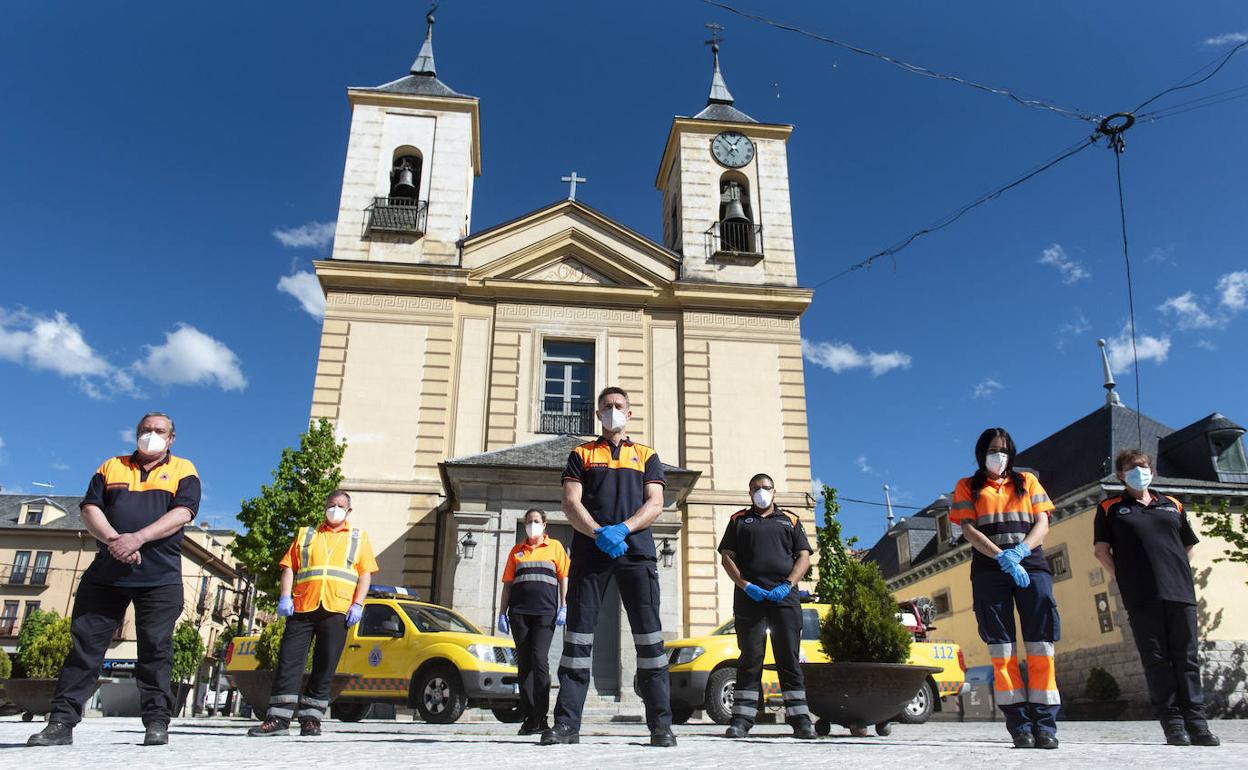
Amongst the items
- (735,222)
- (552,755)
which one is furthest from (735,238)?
(552,755)

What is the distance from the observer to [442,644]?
403 inches

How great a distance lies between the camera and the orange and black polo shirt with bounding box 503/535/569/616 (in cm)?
699

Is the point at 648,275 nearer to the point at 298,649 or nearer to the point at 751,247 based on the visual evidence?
the point at 751,247

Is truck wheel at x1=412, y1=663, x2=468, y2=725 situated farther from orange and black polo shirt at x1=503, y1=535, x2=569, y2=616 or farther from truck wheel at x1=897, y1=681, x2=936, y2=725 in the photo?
truck wheel at x1=897, y1=681, x2=936, y2=725

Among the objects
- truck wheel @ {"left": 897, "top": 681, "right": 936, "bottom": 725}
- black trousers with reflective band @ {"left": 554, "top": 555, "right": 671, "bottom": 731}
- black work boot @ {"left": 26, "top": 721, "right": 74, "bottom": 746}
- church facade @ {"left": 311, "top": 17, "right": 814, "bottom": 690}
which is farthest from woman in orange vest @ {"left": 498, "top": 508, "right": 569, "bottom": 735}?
church facade @ {"left": 311, "top": 17, "right": 814, "bottom": 690}

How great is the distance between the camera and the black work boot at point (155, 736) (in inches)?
192

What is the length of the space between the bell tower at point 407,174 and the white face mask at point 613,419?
50.4 feet

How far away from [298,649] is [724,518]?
1279 cm

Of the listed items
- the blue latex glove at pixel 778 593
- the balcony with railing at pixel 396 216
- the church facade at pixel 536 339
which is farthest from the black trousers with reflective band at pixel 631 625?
the balcony with railing at pixel 396 216

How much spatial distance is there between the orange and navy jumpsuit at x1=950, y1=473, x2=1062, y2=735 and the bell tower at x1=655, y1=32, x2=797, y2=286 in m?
15.3

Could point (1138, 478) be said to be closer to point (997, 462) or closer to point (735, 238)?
point (997, 462)

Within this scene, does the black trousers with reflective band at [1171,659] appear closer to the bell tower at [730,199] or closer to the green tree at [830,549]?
the green tree at [830,549]

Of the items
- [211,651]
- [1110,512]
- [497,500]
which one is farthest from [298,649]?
[211,651]

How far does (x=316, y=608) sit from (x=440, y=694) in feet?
13.8
